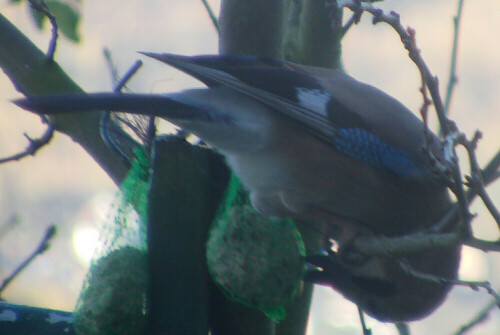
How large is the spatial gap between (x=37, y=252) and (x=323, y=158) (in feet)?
3.49

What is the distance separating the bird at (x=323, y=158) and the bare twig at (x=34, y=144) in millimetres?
442

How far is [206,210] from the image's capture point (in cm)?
201

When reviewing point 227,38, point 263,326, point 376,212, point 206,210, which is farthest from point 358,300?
point 227,38

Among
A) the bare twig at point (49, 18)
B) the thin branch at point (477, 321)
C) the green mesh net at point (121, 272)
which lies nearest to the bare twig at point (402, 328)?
the thin branch at point (477, 321)

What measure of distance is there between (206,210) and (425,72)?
2.70ft

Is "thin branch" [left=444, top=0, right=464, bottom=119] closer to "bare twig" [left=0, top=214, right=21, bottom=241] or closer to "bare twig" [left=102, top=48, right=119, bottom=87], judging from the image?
"bare twig" [left=102, top=48, right=119, bottom=87]

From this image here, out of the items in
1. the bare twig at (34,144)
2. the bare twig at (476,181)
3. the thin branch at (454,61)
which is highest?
the thin branch at (454,61)

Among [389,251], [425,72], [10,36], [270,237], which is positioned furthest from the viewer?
[10,36]

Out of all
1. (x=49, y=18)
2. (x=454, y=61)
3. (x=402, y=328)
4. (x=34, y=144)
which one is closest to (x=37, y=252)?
(x=34, y=144)

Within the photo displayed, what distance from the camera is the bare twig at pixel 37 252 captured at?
2180mm

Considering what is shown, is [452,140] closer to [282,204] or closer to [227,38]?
[282,204]

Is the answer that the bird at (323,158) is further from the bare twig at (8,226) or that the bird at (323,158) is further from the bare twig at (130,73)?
the bare twig at (8,226)

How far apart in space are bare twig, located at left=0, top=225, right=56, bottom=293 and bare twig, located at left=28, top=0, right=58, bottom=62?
622 millimetres

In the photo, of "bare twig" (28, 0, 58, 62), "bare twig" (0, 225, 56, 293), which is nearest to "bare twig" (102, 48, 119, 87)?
"bare twig" (28, 0, 58, 62)
